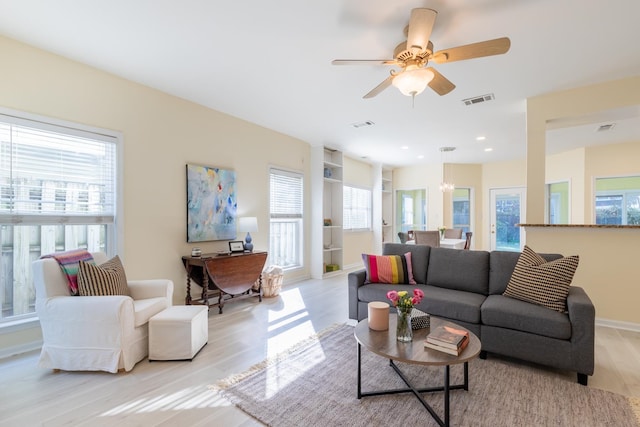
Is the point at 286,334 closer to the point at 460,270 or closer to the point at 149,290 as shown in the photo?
the point at 149,290

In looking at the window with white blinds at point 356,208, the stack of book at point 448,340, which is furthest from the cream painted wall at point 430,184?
the stack of book at point 448,340

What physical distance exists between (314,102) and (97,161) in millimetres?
2402

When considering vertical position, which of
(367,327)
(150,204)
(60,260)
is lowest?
(367,327)

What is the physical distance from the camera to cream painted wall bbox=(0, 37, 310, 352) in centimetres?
260

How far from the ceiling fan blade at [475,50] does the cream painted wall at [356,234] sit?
4.58 m

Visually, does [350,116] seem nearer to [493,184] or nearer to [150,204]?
[150,204]

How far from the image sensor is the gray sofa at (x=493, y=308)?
207cm

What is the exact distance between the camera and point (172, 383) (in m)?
2.10

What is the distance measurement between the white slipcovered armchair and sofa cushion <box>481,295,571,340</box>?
2.74 metres

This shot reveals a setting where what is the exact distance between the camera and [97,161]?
9.87 feet

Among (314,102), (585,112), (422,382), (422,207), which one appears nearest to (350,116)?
(314,102)

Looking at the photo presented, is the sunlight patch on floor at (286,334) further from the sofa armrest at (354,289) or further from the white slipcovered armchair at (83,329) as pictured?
the white slipcovered armchair at (83,329)

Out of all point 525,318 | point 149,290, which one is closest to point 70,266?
point 149,290

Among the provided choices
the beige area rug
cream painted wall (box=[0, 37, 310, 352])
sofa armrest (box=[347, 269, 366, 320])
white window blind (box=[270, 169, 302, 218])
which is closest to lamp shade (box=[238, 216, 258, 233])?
cream painted wall (box=[0, 37, 310, 352])
